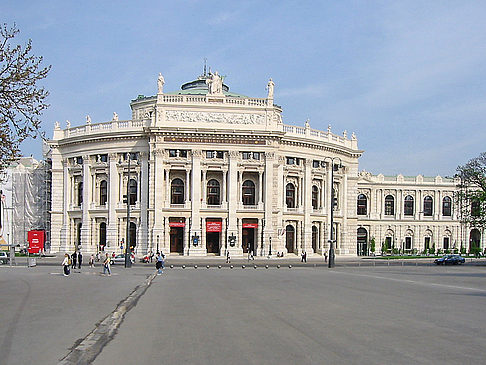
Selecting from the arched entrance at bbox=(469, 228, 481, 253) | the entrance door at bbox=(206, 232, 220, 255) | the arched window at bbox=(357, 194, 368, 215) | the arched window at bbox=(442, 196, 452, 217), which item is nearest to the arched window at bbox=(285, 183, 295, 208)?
the entrance door at bbox=(206, 232, 220, 255)

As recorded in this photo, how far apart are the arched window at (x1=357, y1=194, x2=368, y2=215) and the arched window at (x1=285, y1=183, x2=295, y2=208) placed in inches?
942

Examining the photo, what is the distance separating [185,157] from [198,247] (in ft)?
38.4

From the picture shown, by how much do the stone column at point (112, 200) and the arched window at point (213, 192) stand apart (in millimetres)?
12247

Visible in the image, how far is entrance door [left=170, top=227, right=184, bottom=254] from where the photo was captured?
231ft

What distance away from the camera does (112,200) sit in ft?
236

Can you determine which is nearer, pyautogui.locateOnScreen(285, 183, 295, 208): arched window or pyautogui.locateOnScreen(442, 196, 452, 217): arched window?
pyautogui.locateOnScreen(285, 183, 295, 208): arched window

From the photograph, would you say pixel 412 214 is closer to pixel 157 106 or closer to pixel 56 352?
pixel 157 106

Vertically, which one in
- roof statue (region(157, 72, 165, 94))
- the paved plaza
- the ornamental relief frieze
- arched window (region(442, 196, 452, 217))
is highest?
roof statue (region(157, 72, 165, 94))

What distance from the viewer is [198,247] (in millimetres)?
68562

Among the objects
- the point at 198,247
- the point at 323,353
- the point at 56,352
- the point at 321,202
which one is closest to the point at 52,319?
the point at 56,352

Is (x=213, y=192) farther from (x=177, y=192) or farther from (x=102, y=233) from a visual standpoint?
(x=102, y=233)

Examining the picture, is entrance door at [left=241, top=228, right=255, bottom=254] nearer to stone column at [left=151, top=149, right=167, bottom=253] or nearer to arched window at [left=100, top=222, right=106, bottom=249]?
stone column at [left=151, top=149, right=167, bottom=253]

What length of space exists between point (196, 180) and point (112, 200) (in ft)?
39.0

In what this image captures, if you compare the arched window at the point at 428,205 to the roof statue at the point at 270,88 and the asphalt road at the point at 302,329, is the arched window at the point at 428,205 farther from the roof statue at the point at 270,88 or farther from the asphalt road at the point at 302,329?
the asphalt road at the point at 302,329
